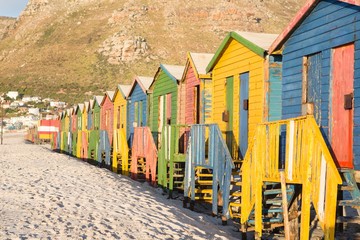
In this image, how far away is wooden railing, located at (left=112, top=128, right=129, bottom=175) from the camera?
2075 centimetres

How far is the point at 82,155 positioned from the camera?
2908 cm

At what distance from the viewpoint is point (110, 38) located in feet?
366

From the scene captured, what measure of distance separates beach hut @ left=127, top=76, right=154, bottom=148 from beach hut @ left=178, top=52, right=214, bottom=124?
4661 millimetres

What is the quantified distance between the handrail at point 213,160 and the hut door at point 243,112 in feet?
3.23

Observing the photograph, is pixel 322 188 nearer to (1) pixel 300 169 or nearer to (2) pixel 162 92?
(1) pixel 300 169

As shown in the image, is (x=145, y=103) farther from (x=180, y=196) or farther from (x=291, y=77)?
(x=291, y=77)

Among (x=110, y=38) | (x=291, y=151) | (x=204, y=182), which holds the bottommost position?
(x=204, y=182)

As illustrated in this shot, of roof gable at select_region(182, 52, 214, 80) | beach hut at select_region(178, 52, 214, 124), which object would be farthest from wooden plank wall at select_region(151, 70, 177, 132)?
roof gable at select_region(182, 52, 214, 80)

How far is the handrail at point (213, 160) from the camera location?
11.1m

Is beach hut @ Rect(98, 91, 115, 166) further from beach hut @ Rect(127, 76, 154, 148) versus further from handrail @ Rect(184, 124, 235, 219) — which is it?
handrail @ Rect(184, 124, 235, 219)

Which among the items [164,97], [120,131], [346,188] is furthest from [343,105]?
[120,131]

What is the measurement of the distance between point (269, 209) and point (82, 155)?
801 inches

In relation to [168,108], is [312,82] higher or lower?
higher

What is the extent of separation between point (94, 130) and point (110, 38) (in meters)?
88.5
